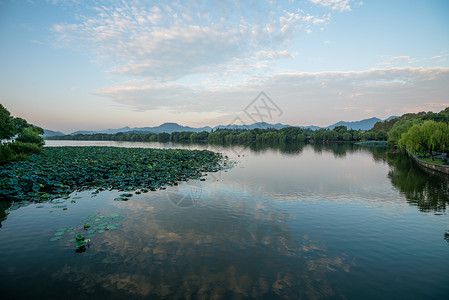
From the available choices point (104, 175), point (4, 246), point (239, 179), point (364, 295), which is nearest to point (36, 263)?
point (4, 246)

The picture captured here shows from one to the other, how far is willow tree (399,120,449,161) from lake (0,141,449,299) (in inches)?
757

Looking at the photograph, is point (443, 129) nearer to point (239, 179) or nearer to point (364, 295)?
point (239, 179)

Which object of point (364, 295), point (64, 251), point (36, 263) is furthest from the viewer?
point (64, 251)

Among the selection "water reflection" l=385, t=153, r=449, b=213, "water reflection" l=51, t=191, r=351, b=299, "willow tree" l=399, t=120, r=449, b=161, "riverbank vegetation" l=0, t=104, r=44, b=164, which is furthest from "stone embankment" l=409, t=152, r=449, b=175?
"riverbank vegetation" l=0, t=104, r=44, b=164

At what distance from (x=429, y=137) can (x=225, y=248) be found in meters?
33.9

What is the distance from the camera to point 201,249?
7.58 metres

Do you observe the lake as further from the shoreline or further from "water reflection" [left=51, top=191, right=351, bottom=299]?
the shoreline

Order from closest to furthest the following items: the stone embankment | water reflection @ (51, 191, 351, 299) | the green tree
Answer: water reflection @ (51, 191, 351, 299) < the stone embankment < the green tree

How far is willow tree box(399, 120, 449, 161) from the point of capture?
27.2 metres

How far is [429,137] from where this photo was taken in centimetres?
2838

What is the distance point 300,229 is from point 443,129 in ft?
103

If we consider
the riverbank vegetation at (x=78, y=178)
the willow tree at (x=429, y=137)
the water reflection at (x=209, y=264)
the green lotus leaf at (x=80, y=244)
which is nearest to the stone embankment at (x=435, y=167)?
the willow tree at (x=429, y=137)

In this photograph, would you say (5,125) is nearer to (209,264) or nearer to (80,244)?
(80,244)

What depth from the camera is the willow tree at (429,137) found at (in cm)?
2720
